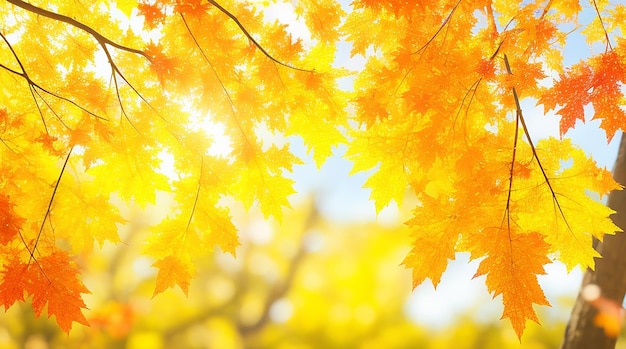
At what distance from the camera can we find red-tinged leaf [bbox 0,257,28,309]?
1.70 meters

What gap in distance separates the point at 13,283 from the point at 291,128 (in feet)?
4.23

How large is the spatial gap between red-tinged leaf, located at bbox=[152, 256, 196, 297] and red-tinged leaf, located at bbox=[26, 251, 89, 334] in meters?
0.28

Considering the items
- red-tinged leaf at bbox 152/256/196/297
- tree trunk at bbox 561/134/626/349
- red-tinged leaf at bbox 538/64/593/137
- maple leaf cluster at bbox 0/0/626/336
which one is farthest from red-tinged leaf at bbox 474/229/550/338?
red-tinged leaf at bbox 152/256/196/297

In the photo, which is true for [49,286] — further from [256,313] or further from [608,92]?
[256,313]

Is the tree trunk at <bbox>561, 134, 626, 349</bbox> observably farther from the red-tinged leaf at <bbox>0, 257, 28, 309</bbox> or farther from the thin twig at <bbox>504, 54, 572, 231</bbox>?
the red-tinged leaf at <bbox>0, 257, 28, 309</bbox>

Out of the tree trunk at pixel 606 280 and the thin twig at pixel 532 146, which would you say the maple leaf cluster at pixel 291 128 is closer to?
the thin twig at pixel 532 146

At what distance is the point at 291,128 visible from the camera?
Result: 2143 millimetres

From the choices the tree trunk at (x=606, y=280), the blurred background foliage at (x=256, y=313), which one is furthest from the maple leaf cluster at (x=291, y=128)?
the blurred background foliage at (x=256, y=313)

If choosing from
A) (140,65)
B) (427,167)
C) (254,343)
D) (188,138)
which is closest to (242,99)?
(188,138)

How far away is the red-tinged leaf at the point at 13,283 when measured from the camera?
170cm

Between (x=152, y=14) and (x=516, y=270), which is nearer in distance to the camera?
(x=516, y=270)

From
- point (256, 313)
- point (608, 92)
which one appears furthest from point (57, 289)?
point (256, 313)

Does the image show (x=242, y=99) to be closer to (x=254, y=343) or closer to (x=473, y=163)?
(x=473, y=163)

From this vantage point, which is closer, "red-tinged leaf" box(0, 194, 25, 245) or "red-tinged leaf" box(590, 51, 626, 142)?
"red-tinged leaf" box(590, 51, 626, 142)
